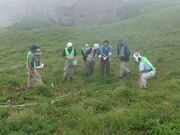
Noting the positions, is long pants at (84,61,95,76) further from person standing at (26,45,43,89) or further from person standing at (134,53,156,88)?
person standing at (134,53,156,88)

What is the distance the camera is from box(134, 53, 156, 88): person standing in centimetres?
560

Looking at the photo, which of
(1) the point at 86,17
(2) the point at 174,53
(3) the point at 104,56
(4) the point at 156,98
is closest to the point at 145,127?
(4) the point at 156,98

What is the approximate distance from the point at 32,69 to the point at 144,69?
4.27 m

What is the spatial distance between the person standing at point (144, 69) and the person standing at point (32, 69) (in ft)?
12.5

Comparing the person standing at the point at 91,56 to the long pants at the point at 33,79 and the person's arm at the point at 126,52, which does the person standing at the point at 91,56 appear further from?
the long pants at the point at 33,79

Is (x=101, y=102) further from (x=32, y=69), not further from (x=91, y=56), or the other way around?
(x=91, y=56)

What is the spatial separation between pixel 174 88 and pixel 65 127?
3.81 meters

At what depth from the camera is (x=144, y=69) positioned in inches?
228

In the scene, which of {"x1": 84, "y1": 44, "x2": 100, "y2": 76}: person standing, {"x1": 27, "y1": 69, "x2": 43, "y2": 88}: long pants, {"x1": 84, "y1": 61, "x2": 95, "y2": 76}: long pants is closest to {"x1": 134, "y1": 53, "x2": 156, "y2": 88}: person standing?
{"x1": 84, "y1": 44, "x2": 100, "y2": 76}: person standing

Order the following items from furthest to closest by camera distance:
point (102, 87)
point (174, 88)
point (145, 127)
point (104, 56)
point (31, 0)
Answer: point (31, 0) < point (104, 56) < point (102, 87) < point (174, 88) < point (145, 127)

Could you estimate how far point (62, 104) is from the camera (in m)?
4.87

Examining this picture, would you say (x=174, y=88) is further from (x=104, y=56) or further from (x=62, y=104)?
(x=62, y=104)

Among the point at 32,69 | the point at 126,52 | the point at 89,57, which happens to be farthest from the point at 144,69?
the point at 32,69

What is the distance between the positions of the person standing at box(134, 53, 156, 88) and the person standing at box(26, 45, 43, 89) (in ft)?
12.5
